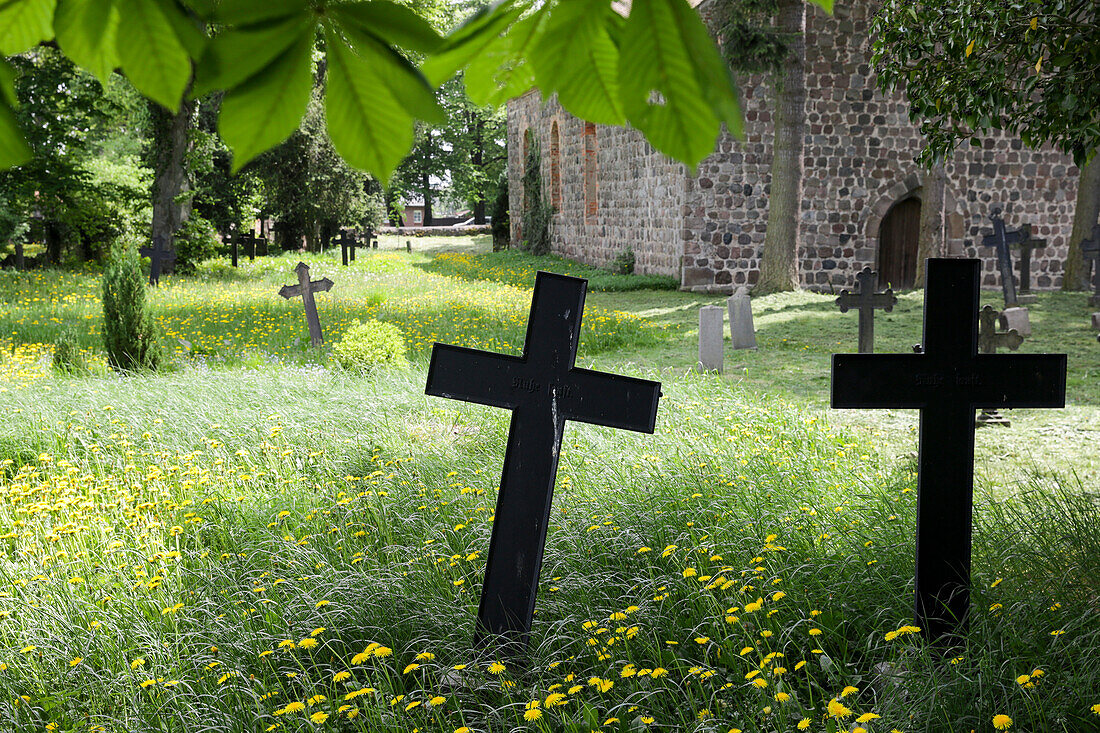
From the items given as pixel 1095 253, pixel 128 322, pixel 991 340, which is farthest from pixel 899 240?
pixel 128 322

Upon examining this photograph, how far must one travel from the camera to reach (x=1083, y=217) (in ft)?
50.3

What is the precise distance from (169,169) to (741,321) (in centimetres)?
1480

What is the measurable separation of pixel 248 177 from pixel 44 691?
81.8 ft

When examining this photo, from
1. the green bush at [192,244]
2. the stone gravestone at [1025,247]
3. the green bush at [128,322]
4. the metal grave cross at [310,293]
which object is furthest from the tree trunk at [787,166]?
the green bush at [192,244]

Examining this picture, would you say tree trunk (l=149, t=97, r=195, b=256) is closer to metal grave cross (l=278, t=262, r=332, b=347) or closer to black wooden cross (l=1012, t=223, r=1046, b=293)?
metal grave cross (l=278, t=262, r=332, b=347)

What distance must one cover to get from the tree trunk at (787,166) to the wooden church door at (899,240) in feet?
7.29

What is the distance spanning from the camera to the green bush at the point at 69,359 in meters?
8.48

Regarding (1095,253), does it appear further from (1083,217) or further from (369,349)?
(369,349)

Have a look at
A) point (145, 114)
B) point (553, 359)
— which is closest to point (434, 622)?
point (553, 359)

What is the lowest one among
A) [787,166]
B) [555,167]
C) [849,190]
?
[849,190]

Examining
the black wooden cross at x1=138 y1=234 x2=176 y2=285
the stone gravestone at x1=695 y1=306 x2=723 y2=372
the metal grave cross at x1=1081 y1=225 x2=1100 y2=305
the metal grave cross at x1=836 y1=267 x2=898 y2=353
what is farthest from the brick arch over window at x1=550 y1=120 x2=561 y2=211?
the stone gravestone at x1=695 y1=306 x2=723 y2=372

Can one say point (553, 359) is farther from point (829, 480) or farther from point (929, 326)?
point (829, 480)

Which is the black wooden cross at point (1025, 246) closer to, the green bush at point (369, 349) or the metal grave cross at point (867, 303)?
the metal grave cross at point (867, 303)

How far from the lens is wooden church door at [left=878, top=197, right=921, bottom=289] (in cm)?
1650
